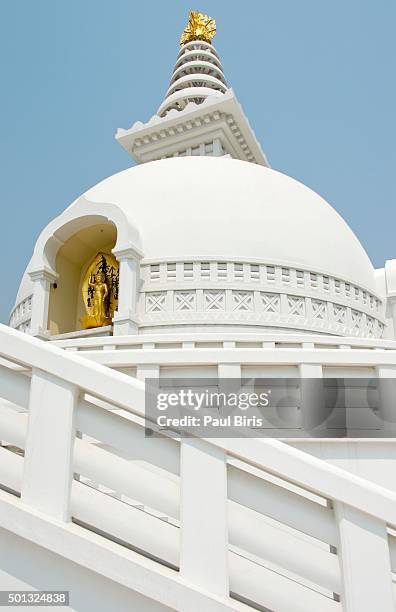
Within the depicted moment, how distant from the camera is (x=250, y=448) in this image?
7.26 feet

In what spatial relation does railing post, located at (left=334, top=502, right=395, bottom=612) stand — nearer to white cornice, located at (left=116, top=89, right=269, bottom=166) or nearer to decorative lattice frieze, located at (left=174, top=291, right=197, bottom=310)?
decorative lattice frieze, located at (left=174, top=291, right=197, bottom=310)

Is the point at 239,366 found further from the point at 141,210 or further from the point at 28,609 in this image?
the point at 141,210

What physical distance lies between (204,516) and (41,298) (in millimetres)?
11723

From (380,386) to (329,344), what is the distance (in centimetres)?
348

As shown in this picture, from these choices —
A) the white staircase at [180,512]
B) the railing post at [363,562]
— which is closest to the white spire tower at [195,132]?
the white staircase at [180,512]

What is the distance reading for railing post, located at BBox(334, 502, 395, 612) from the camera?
6.75 ft

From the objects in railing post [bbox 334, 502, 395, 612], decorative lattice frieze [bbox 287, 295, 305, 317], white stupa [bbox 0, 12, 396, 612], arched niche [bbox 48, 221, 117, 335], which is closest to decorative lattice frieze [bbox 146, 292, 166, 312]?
white stupa [bbox 0, 12, 396, 612]

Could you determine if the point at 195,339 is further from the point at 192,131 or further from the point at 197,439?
the point at 192,131

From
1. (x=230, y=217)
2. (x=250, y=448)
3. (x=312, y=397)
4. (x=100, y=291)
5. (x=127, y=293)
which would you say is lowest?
(x=250, y=448)

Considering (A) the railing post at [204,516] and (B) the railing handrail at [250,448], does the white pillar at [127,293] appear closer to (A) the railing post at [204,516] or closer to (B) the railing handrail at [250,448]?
(B) the railing handrail at [250,448]

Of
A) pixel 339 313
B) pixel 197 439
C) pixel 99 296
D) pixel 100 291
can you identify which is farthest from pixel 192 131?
pixel 197 439

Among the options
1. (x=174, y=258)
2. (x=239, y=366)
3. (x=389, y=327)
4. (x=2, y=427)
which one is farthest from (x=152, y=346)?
(x=389, y=327)

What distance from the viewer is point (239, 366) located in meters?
5.35

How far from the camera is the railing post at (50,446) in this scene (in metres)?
2.18
